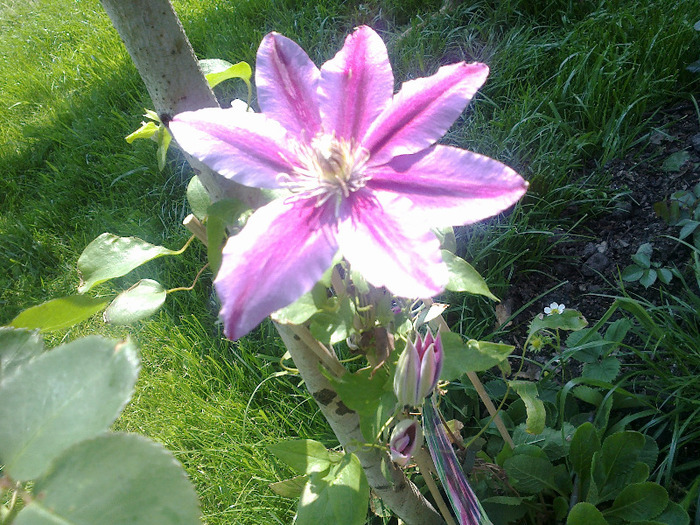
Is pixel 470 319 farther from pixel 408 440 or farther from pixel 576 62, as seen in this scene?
pixel 576 62

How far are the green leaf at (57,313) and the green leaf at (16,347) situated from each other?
12cm

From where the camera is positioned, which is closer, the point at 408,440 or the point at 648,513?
the point at 408,440

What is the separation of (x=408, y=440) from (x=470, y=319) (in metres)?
0.93

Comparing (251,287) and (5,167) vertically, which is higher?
(251,287)

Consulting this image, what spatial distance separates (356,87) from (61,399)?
385 millimetres

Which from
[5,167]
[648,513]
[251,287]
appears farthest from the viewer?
[5,167]

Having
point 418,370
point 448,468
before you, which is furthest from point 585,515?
point 418,370

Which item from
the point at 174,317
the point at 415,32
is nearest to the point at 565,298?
the point at 174,317

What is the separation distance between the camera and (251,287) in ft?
1.45

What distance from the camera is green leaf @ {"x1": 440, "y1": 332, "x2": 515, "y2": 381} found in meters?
0.66

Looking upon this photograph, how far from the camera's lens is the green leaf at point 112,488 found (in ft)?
0.84

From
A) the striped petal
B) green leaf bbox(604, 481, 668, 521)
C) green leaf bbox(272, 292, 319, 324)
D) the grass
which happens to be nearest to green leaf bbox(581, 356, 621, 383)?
the grass

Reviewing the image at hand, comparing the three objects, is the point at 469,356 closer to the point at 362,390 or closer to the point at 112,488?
the point at 362,390

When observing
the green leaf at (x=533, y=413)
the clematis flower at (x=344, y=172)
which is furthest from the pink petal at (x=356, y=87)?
the green leaf at (x=533, y=413)
